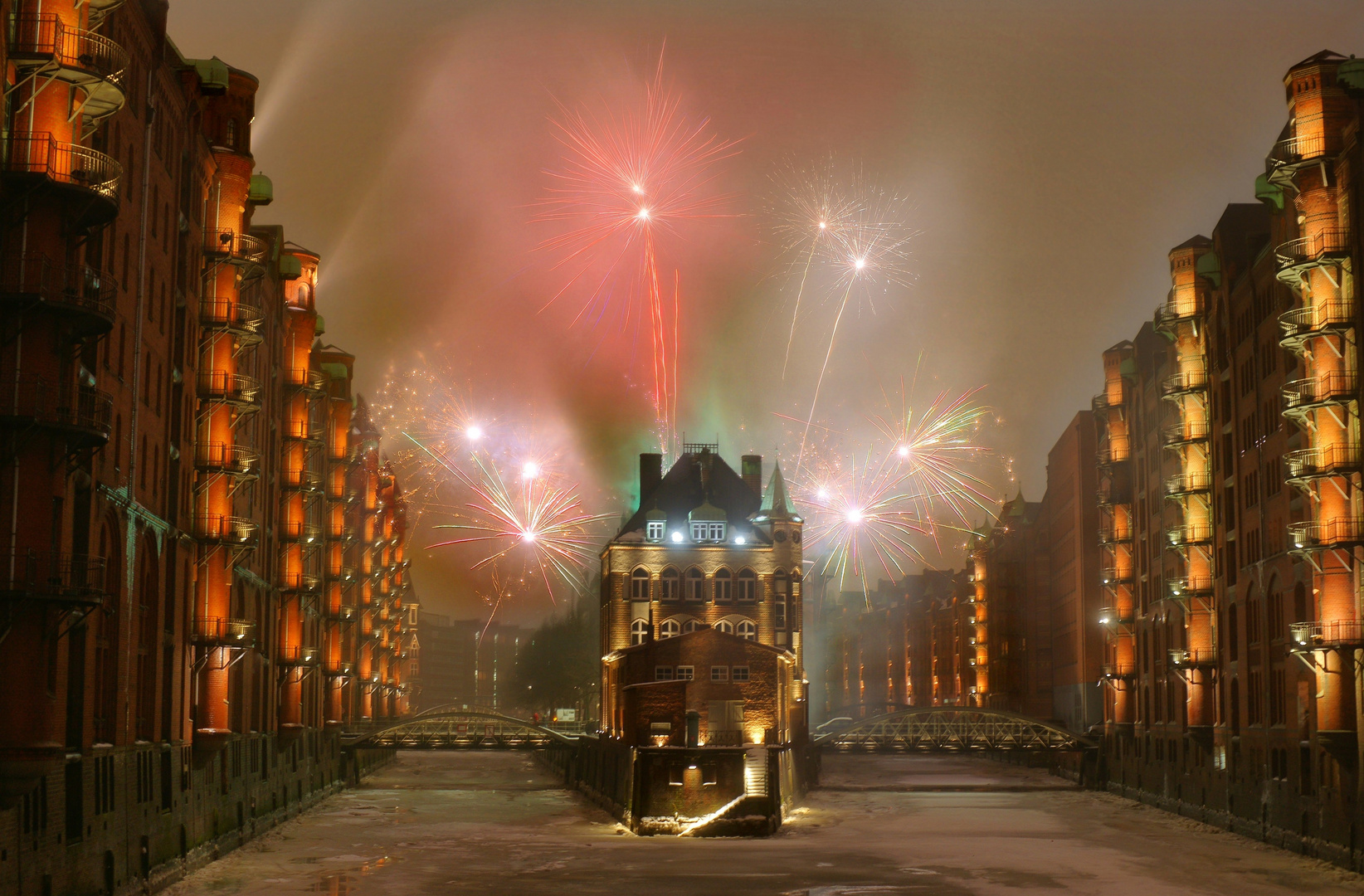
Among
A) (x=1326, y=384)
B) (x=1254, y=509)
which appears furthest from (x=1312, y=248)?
(x=1254, y=509)

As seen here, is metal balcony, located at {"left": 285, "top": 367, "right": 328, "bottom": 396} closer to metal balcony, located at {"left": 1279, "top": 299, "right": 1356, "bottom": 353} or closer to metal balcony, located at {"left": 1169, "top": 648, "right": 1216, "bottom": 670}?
metal balcony, located at {"left": 1169, "top": 648, "right": 1216, "bottom": 670}

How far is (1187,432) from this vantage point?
81.4 meters

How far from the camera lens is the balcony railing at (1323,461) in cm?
5722

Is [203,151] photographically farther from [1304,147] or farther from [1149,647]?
[1149,647]

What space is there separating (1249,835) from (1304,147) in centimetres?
3073

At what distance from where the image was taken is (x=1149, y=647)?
3661 inches

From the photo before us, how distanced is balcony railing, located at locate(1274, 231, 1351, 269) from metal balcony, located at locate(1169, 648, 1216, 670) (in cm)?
2460

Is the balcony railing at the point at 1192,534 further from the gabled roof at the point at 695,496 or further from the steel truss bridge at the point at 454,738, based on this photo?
the steel truss bridge at the point at 454,738

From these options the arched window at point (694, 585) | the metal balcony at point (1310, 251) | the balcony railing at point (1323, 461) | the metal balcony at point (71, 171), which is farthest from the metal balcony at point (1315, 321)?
the arched window at point (694, 585)

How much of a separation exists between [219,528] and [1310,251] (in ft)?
141

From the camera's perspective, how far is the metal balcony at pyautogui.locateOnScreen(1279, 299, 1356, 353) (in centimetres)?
5753

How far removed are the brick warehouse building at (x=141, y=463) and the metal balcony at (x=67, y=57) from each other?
0.06 meters

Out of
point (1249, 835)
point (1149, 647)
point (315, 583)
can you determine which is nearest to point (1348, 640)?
point (1249, 835)

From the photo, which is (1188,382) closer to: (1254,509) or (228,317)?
(1254,509)
